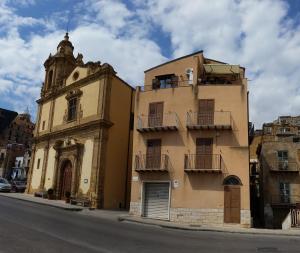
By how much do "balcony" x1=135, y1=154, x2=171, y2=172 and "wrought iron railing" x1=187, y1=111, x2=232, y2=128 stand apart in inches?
118

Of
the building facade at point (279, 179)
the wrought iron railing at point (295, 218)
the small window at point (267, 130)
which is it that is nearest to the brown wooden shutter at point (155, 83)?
the building facade at point (279, 179)

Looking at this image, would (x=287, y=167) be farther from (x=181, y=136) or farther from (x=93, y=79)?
(x=93, y=79)

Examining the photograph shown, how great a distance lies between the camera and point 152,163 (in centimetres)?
2706

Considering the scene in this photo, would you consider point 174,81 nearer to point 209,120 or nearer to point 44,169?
point 209,120

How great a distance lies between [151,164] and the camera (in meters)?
27.1

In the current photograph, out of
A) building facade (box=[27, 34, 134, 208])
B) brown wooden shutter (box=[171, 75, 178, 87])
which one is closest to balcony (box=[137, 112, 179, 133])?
brown wooden shutter (box=[171, 75, 178, 87])

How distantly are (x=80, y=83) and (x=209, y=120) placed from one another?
50.4 feet

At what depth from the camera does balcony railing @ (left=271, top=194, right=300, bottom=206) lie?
31069mm

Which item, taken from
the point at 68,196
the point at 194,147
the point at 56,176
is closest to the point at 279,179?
the point at 194,147

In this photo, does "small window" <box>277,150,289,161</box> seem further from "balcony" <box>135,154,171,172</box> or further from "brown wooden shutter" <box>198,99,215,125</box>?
"balcony" <box>135,154,171,172</box>

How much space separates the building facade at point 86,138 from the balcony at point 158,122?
489 centimetres

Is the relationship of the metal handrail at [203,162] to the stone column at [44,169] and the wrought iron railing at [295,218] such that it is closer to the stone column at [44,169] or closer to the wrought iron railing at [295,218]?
the wrought iron railing at [295,218]

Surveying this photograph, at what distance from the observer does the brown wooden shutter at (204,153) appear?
25.2 metres

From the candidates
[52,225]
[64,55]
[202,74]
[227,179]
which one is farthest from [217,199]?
[64,55]
